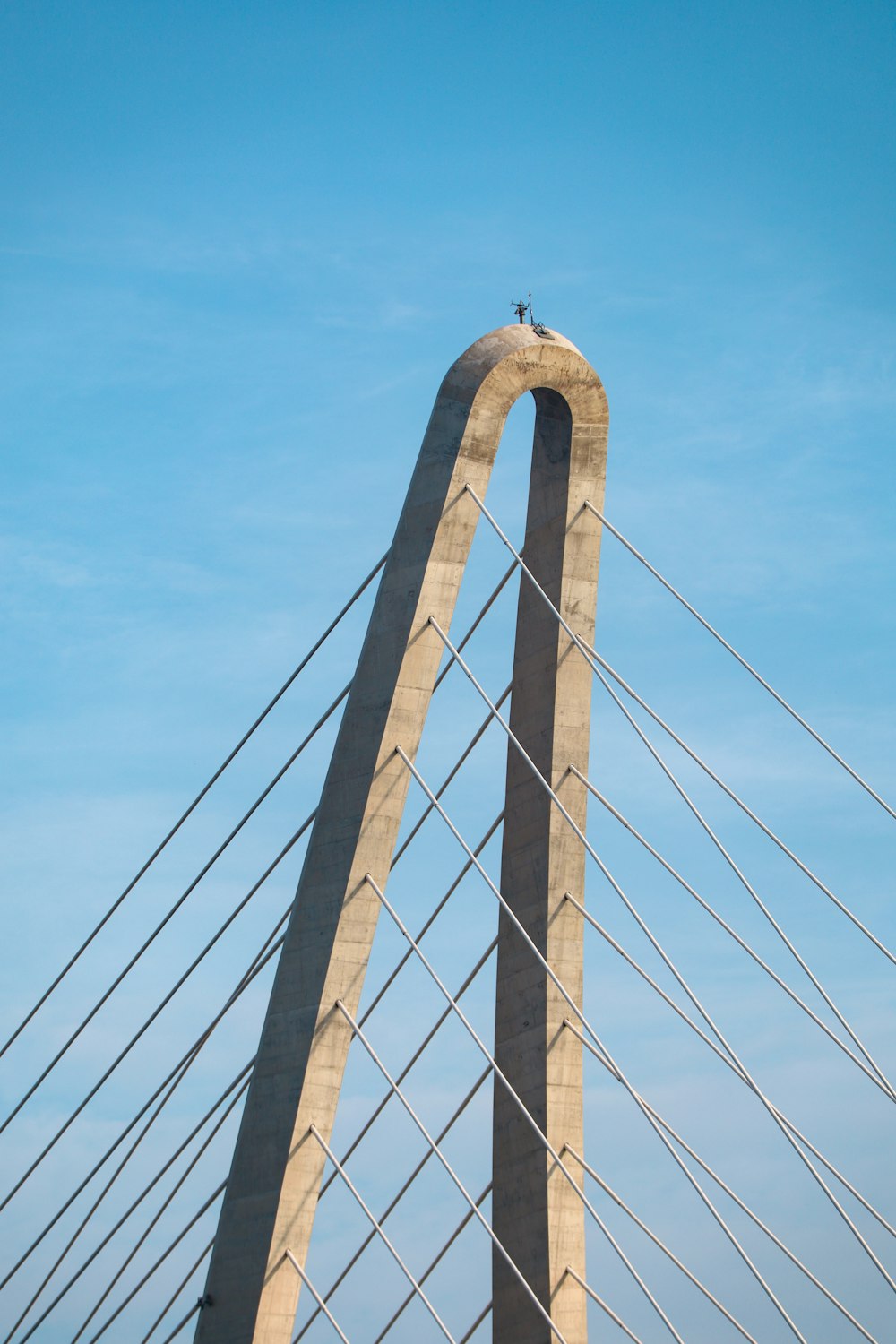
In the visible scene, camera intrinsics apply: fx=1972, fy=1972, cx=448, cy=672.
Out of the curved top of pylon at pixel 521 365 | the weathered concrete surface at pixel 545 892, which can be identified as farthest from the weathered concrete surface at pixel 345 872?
the weathered concrete surface at pixel 545 892

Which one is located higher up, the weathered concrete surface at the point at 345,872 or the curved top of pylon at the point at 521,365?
the curved top of pylon at the point at 521,365

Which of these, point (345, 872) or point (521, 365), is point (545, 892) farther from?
point (521, 365)

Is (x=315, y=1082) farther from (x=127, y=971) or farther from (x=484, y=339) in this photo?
(x=484, y=339)

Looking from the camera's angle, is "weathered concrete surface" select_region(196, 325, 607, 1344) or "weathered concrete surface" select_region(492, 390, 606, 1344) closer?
"weathered concrete surface" select_region(196, 325, 607, 1344)

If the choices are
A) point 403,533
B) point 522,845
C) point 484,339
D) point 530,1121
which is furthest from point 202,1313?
point 484,339

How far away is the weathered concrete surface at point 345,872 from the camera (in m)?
28.8

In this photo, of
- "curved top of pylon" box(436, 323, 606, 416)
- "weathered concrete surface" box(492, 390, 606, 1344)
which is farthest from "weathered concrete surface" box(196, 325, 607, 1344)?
"weathered concrete surface" box(492, 390, 606, 1344)

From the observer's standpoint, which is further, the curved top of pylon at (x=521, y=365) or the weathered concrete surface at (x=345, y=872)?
the curved top of pylon at (x=521, y=365)

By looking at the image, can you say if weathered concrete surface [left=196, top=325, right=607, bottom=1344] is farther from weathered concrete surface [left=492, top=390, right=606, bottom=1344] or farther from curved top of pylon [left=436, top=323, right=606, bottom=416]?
weathered concrete surface [left=492, top=390, right=606, bottom=1344]

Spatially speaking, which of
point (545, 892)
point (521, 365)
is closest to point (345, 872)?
point (545, 892)

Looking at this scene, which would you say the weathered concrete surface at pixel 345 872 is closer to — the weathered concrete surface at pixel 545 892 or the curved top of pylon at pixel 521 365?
the curved top of pylon at pixel 521 365

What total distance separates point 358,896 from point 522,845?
171 inches

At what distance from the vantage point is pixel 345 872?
29359 millimetres

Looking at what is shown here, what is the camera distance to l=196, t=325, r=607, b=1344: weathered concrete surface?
28.8m
